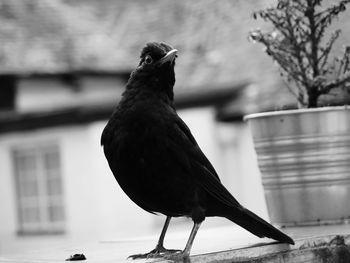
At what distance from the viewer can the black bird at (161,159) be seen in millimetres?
3305

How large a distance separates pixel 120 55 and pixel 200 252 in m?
14.4

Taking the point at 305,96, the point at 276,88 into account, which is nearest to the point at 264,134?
the point at 305,96

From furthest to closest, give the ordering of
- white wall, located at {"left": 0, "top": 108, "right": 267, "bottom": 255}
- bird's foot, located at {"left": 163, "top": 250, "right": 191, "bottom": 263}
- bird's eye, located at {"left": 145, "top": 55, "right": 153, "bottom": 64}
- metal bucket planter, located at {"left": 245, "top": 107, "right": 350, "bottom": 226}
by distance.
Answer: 1. white wall, located at {"left": 0, "top": 108, "right": 267, "bottom": 255}
2. metal bucket planter, located at {"left": 245, "top": 107, "right": 350, "bottom": 226}
3. bird's eye, located at {"left": 145, "top": 55, "right": 153, "bottom": 64}
4. bird's foot, located at {"left": 163, "top": 250, "right": 191, "bottom": 263}

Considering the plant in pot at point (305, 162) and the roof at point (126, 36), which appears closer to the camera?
the plant in pot at point (305, 162)

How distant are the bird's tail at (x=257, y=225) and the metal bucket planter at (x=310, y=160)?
1.58 ft

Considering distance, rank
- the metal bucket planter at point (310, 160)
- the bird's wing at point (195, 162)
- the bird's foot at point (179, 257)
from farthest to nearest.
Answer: the metal bucket planter at point (310, 160)
the bird's wing at point (195, 162)
the bird's foot at point (179, 257)

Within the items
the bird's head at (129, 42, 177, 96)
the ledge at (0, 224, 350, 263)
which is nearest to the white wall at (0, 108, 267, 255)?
the ledge at (0, 224, 350, 263)

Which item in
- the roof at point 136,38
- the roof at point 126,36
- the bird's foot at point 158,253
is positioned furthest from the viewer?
the roof at point 126,36

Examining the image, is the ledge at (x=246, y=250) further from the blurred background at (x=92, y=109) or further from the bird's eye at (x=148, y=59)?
the blurred background at (x=92, y=109)

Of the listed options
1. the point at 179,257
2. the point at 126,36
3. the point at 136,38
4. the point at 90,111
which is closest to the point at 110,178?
the point at 90,111

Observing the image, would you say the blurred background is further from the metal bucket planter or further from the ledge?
the ledge

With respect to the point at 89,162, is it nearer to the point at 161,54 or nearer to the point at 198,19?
the point at 198,19

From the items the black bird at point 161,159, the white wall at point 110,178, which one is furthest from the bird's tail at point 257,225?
the white wall at point 110,178

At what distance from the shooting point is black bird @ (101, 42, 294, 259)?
330 cm
